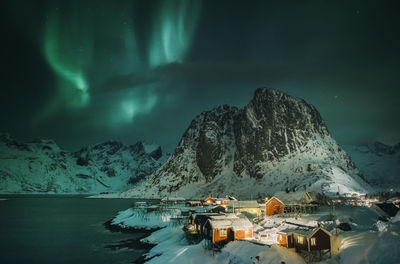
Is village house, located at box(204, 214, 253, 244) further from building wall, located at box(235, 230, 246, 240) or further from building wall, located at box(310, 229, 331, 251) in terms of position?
building wall, located at box(310, 229, 331, 251)

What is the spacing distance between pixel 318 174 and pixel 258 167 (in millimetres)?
54333

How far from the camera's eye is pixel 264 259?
109ft

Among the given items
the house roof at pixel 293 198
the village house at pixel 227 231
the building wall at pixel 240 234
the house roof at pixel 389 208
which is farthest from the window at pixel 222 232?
the house roof at pixel 293 198

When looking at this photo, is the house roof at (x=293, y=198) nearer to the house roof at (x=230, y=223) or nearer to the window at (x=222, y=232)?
the house roof at (x=230, y=223)

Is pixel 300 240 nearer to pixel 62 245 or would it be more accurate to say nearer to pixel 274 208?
pixel 274 208

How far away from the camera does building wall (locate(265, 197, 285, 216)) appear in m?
74.7

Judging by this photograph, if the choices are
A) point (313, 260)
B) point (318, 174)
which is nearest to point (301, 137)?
point (318, 174)

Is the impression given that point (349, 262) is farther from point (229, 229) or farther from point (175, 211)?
point (175, 211)

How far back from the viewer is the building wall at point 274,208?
2940 inches

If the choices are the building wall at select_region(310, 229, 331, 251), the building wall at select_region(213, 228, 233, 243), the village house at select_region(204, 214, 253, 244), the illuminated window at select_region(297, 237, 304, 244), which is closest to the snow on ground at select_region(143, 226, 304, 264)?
the illuminated window at select_region(297, 237, 304, 244)

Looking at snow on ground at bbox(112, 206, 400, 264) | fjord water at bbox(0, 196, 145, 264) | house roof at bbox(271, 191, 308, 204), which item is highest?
house roof at bbox(271, 191, 308, 204)

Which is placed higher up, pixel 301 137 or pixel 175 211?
pixel 301 137

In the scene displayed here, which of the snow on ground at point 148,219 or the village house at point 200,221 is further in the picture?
the snow on ground at point 148,219

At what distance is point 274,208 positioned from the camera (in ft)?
246
